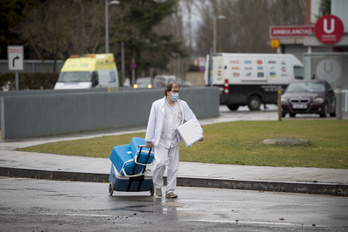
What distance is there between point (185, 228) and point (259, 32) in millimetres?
80837

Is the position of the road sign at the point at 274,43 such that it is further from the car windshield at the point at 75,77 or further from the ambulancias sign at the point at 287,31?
the car windshield at the point at 75,77

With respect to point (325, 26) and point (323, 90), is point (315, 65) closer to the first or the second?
point (325, 26)

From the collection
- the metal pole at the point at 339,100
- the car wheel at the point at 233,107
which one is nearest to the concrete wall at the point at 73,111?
the metal pole at the point at 339,100

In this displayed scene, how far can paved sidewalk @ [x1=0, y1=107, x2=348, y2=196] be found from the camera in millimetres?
10836

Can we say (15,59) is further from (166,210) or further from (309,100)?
(166,210)

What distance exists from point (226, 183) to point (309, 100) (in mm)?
18055

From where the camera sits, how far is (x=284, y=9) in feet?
286

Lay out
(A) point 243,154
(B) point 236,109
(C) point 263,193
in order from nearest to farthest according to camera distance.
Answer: (C) point 263,193 < (A) point 243,154 < (B) point 236,109

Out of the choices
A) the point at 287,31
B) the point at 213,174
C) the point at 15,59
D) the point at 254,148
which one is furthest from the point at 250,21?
the point at 213,174

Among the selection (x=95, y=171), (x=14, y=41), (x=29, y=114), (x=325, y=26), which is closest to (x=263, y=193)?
(x=95, y=171)

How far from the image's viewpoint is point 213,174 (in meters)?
12.0

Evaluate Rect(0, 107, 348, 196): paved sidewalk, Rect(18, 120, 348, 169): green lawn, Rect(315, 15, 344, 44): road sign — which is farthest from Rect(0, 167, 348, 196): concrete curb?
Rect(315, 15, 344, 44): road sign

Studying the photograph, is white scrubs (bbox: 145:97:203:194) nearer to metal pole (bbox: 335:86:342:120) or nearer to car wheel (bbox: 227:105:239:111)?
metal pole (bbox: 335:86:342:120)

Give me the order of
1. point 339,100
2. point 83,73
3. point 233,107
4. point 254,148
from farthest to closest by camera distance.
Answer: point 233,107
point 83,73
point 339,100
point 254,148
